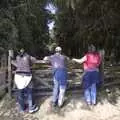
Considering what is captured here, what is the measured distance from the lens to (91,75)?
1129 centimetres

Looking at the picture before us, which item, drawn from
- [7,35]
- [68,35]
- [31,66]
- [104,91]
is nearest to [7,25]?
[7,35]

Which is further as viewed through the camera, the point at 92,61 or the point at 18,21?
the point at 18,21

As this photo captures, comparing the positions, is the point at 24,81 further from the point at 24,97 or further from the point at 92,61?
the point at 92,61

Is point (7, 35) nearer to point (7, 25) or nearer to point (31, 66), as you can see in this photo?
point (7, 25)

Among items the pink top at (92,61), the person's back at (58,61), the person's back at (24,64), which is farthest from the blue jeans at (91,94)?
the person's back at (24,64)

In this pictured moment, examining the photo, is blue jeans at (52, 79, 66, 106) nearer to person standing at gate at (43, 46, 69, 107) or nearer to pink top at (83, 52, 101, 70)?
person standing at gate at (43, 46, 69, 107)

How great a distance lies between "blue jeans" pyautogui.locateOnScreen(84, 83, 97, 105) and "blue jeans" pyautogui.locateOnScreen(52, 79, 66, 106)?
0.79m

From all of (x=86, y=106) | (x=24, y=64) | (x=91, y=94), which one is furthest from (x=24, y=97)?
(x=91, y=94)

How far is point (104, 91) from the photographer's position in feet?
40.0

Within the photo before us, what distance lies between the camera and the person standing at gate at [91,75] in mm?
11281

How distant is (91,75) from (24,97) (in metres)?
2.09

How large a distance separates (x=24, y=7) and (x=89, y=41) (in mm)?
4281

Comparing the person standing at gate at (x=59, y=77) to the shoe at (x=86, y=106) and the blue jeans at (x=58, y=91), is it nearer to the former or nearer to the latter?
the blue jeans at (x=58, y=91)

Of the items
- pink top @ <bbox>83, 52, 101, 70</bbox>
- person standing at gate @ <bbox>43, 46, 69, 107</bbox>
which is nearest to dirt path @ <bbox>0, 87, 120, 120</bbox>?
person standing at gate @ <bbox>43, 46, 69, 107</bbox>
